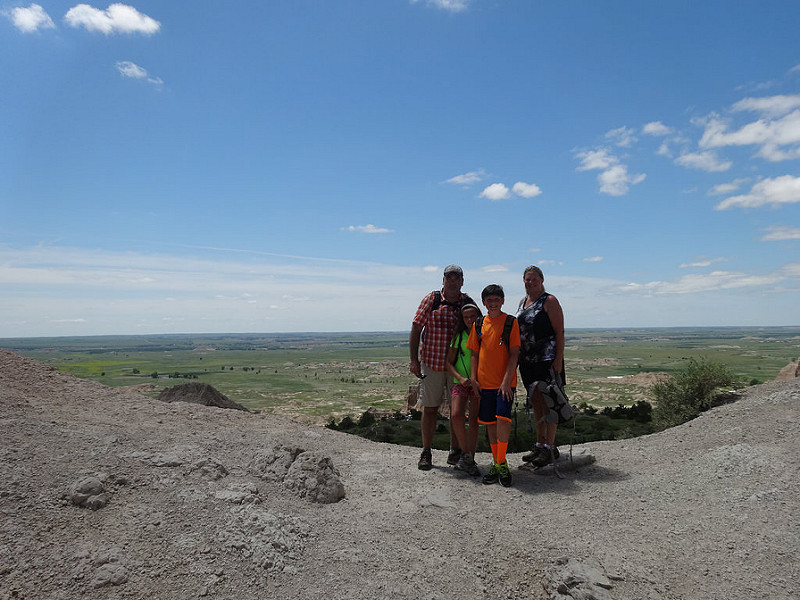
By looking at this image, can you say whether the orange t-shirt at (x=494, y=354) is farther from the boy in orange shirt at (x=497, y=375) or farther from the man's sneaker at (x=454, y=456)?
the man's sneaker at (x=454, y=456)

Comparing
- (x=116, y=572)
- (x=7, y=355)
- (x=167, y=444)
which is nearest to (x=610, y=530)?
(x=116, y=572)

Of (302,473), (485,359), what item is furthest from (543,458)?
(302,473)

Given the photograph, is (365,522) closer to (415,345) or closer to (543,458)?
(415,345)

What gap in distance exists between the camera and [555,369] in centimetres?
671

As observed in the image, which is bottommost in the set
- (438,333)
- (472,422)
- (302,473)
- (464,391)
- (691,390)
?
(691,390)

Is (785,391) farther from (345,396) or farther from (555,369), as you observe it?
(345,396)

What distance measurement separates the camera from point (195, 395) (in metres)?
13.4

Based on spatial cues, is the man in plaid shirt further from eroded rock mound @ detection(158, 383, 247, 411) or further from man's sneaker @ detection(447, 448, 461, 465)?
eroded rock mound @ detection(158, 383, 247, 411)

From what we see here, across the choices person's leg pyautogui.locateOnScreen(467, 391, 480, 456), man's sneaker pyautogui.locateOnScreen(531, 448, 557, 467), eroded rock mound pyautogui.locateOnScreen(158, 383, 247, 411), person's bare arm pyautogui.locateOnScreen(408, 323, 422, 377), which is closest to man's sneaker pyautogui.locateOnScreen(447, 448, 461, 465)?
person's leg pyautogui.locateOnScreen(467, 391, 480, 456)

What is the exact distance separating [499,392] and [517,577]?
2441mm

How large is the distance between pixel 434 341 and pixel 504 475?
2050 millimetres

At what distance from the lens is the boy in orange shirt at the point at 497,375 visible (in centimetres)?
631

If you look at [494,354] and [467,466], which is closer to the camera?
[494,354]

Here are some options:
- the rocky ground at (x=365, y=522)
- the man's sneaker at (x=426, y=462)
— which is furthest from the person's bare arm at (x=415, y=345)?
the rocky ground at (x=365, y=522)
